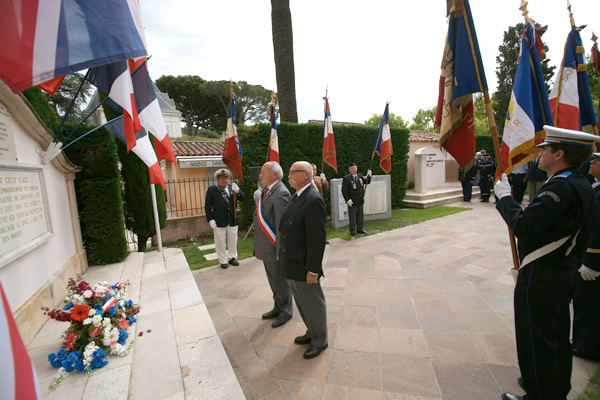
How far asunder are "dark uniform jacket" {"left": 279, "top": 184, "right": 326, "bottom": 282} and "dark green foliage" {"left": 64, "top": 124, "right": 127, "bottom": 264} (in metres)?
3.89

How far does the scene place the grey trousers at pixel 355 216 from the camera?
26.9 feet

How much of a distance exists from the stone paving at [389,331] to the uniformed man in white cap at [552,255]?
1.78 feet

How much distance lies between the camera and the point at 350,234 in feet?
27.0

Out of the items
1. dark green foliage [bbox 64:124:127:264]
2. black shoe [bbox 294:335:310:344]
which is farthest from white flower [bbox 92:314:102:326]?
dark green foliage [bbox 64:124:127:264]

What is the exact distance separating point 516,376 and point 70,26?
4.29 m

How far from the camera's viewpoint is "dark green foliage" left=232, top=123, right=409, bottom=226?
8953mm

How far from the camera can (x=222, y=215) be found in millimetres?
5887

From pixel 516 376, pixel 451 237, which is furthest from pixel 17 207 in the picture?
pixel 451 237

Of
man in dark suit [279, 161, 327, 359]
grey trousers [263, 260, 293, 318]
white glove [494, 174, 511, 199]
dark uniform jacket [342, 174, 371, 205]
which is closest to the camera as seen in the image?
white glove [494, 174, 511, 199]

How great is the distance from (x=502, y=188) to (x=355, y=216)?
6.15 metres

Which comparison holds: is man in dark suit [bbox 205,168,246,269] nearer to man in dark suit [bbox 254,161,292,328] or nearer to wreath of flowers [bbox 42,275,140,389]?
man in dark suit [bbox 254,161,292,328]

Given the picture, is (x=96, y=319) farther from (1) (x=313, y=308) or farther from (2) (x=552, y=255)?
(2) (x=552, y=255)

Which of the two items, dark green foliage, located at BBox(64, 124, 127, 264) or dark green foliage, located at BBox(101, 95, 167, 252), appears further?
dark green foliage, located at BBox(101, 95, 167, 252)

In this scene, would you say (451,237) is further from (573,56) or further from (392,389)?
(392,389)
